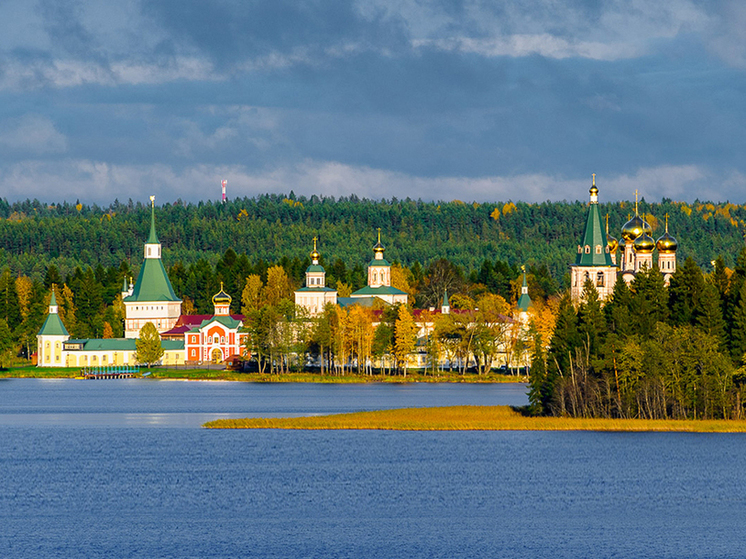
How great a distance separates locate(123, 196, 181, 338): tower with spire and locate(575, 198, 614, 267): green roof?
4456cm

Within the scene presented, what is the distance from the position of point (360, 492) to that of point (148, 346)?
8058 cm

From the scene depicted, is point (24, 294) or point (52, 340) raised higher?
point (24, 294)

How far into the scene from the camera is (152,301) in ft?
444

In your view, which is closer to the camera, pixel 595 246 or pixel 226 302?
pixel 595 246

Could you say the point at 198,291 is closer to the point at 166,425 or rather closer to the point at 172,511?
the point at 166,425

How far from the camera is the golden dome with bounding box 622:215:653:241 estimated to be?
112 m

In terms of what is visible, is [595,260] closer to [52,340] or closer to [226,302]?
[226,302]

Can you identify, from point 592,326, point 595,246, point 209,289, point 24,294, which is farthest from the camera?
point 209,289

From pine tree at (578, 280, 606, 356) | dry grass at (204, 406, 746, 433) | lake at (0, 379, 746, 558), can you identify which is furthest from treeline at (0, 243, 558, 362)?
lake at (0, 379, 746, 558)

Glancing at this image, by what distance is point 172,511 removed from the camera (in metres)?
39.1

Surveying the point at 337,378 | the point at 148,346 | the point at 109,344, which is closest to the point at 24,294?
the point at 109,344

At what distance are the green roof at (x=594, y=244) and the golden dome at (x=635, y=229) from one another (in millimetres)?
2036

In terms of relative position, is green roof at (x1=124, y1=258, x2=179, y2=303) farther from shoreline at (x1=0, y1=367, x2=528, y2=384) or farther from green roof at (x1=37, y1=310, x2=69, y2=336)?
shoreline at (x1=0, y1=367, x2=528, y2=384)

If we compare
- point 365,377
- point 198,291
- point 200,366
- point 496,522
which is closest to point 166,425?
point 496,522
